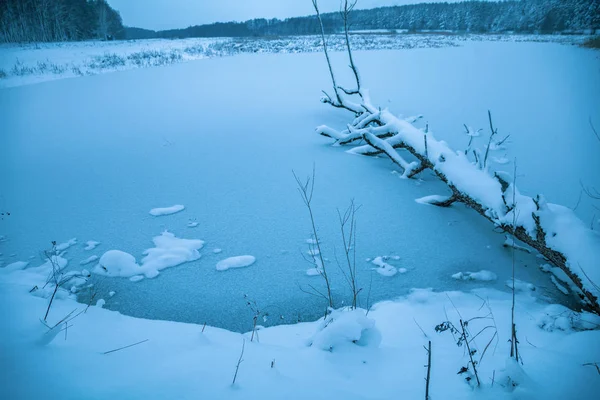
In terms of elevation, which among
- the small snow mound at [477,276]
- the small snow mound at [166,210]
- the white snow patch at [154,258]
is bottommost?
the small snow mound at [477,276]

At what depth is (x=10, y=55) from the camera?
13.5 meters

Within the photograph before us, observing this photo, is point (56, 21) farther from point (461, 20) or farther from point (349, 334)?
point (461, 20)

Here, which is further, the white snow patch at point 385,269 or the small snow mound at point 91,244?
the small snow mound at point 91,244

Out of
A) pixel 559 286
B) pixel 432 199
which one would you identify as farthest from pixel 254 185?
pixel 559 286

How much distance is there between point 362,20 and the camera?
6719 centimetres

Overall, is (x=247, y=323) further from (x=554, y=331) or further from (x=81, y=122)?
(x=81, y=122)

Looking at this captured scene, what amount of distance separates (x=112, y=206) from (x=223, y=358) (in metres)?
2.53

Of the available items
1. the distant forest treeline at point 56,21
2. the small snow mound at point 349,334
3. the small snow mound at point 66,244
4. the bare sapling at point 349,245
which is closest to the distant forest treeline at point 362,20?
the distant forest treeline at point 56,21

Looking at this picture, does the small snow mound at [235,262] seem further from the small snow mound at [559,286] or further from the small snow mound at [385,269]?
the small snow mound at [559,286]

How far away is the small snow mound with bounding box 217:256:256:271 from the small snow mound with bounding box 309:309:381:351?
103 cm

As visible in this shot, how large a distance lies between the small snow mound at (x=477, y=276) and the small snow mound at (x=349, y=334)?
1.09m

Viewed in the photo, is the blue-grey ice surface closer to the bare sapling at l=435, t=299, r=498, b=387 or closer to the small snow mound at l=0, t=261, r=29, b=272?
the small snow mound at l=0, t=261, r=29, b=272

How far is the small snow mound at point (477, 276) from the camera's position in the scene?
218 cm

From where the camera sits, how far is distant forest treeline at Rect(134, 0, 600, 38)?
1527cm
